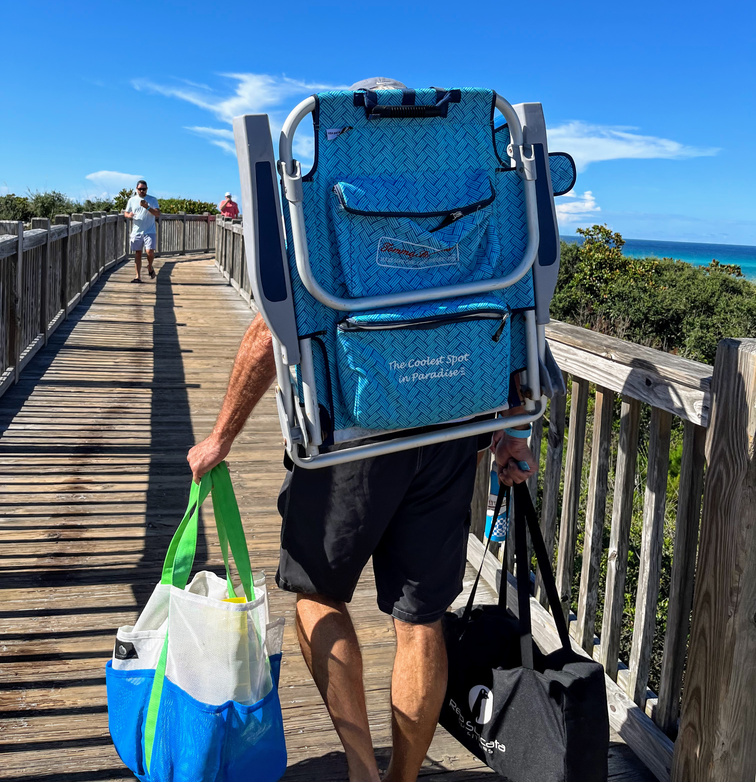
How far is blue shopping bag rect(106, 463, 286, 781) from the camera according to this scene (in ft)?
6.20

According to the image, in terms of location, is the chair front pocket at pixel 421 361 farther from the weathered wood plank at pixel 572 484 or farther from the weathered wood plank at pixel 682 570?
the weathered wood plank at pixel 572 484

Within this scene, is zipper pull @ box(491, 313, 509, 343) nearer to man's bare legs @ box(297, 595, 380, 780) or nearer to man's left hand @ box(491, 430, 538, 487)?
man's left hand @ box(491, 430, 538, 487)

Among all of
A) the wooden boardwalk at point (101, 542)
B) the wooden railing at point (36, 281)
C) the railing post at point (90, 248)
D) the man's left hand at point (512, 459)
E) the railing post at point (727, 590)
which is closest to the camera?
the railing post at point (727, 590)

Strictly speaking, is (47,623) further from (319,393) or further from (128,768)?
(319,393)

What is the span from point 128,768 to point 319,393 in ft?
4.44

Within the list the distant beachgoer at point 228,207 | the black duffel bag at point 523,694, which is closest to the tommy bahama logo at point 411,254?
the black duffel bag at point 523,694

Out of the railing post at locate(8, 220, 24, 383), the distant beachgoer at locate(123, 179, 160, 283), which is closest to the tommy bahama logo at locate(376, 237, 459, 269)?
the railing post at locate(8, 220, 24, 383)

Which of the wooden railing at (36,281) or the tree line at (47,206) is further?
the tree line at (47,206)

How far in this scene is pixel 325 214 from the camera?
1.58m

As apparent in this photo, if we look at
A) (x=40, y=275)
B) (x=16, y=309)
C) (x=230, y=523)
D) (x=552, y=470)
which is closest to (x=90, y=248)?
(x=40, y=275)

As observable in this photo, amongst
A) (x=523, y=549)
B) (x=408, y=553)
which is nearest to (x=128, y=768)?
(x=408, y=553)

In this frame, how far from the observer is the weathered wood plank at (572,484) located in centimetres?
269

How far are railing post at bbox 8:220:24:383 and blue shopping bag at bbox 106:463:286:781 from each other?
15.9 feet

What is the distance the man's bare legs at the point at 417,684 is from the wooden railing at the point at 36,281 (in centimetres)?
494
